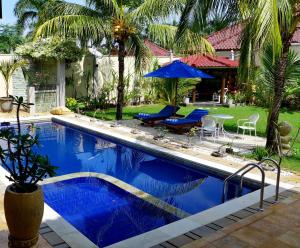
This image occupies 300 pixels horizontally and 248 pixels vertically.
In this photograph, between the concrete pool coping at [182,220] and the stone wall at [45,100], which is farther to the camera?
the stone wall at [45,100]

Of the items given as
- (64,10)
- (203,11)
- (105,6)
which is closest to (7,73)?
(64,10)

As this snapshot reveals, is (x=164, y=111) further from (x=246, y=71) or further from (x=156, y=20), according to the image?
(x=246, y=71)

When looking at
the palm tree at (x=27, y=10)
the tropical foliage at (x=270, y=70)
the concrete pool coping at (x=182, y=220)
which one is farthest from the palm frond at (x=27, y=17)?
the concrete pool coping at (x=182, y=220)

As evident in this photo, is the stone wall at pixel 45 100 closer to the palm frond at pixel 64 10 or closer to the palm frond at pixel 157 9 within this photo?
the palm frond at pixel 64 10

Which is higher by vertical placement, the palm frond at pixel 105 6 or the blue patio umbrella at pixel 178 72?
the palm frond at pixel 105 6

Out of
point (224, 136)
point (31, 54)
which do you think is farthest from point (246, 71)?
point (31, 54)

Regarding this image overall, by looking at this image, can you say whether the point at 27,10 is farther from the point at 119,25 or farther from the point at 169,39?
the point at 169,39

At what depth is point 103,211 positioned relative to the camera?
7770mm

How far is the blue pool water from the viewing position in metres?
6.87

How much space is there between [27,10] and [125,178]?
932 inches

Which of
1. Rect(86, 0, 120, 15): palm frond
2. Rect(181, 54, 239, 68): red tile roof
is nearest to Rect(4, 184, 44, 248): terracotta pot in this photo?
Rect(86, 0, 120, 15): palm frond

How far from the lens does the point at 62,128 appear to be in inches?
654

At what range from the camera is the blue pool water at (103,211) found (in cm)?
687

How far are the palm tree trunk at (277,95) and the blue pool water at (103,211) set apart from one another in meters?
4.94
